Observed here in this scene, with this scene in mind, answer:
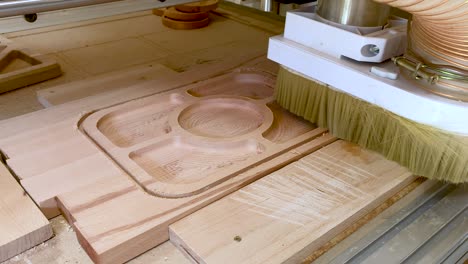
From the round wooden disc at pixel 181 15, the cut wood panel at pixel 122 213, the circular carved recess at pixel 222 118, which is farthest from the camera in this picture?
the round wooden disc at pixel 181 15

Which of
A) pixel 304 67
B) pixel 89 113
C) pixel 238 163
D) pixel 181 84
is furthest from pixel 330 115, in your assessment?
pixel 89 113

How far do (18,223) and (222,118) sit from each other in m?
0.38

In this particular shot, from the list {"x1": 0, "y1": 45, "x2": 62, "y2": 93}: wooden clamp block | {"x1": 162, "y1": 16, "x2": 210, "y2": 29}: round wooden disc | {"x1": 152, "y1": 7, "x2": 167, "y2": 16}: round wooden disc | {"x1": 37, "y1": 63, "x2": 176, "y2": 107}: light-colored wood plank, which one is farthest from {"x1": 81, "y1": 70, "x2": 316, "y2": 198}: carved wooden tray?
{"x1": 152, "y1": 7, "x2": 167, "y2": 16}: round wooden disc

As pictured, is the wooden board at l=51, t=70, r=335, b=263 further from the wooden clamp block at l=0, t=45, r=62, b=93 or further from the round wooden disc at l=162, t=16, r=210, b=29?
the round wooden disc at l=162, t=16, r=210, b=29

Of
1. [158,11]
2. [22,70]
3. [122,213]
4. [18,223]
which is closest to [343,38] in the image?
[122,213]

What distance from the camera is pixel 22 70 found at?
881 millimetres

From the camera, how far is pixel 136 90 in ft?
2.71

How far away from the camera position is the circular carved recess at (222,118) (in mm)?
733

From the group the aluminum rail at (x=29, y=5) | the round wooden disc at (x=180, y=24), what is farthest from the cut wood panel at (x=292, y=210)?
the round wooden disc at (x=180, y=24)

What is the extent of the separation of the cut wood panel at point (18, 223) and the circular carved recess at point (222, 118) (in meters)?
0.28

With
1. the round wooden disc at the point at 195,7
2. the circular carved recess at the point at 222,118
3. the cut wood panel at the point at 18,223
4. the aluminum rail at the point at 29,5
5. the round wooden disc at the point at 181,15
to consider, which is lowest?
the cut wood panel at the point at 18,223

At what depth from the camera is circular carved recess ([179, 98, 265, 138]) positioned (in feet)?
2.41

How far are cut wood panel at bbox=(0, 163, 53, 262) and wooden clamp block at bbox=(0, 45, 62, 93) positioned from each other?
14.4 inches

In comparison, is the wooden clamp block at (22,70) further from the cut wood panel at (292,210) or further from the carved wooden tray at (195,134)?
the cut wood panel at (292,210)
